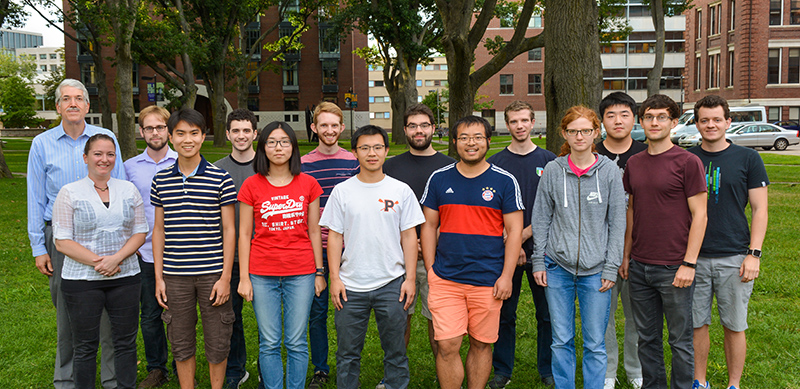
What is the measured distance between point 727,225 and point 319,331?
3121 mm

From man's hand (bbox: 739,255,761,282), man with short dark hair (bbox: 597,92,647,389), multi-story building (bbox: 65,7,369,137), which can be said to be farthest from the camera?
multi-story building (bbox: 65,7,369,137)

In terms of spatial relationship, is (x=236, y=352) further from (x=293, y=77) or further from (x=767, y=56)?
(x=293, y=77)

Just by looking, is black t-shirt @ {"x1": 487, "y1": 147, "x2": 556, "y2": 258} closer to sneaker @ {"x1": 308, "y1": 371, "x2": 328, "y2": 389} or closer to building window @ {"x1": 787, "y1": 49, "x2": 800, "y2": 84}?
sneaker @ {"x1": 308, "y1": 371, "x2": 328, "y2": 389}

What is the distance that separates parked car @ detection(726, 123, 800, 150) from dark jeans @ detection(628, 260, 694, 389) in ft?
108

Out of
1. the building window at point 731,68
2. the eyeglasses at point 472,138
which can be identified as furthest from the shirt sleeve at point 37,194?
the building window at point 731,68

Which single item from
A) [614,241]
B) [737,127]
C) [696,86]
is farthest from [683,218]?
[696,86]

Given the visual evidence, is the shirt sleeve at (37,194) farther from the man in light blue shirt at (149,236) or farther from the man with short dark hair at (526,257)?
the man with short dark hair at (526,257)

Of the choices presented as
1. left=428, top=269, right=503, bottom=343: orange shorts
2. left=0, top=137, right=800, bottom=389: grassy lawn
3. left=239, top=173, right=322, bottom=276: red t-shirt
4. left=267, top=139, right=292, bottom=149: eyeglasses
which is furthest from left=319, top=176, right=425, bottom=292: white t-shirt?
left=0, top=137, right=800, bottom=389: grassy lawn

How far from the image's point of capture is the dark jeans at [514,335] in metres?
4.51

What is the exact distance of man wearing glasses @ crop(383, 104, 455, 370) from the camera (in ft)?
14.8

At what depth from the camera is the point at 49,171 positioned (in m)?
4.27

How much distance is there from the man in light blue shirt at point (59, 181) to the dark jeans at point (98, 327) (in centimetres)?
36

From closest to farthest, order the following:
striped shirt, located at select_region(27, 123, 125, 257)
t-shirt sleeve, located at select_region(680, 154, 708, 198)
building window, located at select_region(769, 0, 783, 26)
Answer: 1. t-shirt sleeve, located at select_region(680, 154, 708, 198)
2. striped shirt, located at select_region(27, 123, 125, 257)
3. building window, located at select_region(769, 0, 783, 26)

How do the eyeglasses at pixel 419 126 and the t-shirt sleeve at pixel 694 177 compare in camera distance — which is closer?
the t-shirt sleeve at pixel 694 177
